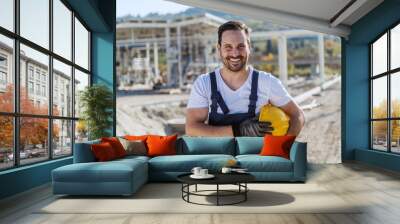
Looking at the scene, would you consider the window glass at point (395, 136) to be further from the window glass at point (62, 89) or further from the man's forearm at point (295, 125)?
the window glass at point (62, 89)

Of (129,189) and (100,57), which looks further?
(100,57)

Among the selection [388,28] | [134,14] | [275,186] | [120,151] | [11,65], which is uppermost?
[134,14]

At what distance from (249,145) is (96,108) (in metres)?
3.09

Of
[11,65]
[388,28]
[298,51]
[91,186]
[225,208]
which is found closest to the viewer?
[225,208]

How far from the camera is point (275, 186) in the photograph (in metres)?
5.69

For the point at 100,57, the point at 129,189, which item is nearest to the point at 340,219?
the point at 129,189

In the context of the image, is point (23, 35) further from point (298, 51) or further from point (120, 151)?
point (298, 51)

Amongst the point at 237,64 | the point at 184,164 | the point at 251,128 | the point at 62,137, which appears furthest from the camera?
the point at 237,64

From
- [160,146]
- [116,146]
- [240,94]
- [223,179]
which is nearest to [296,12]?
[240,94]

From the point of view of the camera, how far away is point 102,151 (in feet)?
18.7

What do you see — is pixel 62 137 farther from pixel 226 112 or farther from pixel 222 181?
pixel 222 181

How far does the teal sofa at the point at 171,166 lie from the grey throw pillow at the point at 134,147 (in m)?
0.28

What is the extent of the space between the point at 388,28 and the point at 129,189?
647 centimetres

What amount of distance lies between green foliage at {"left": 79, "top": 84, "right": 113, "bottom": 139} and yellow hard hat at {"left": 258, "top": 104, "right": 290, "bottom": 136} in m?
3.00
